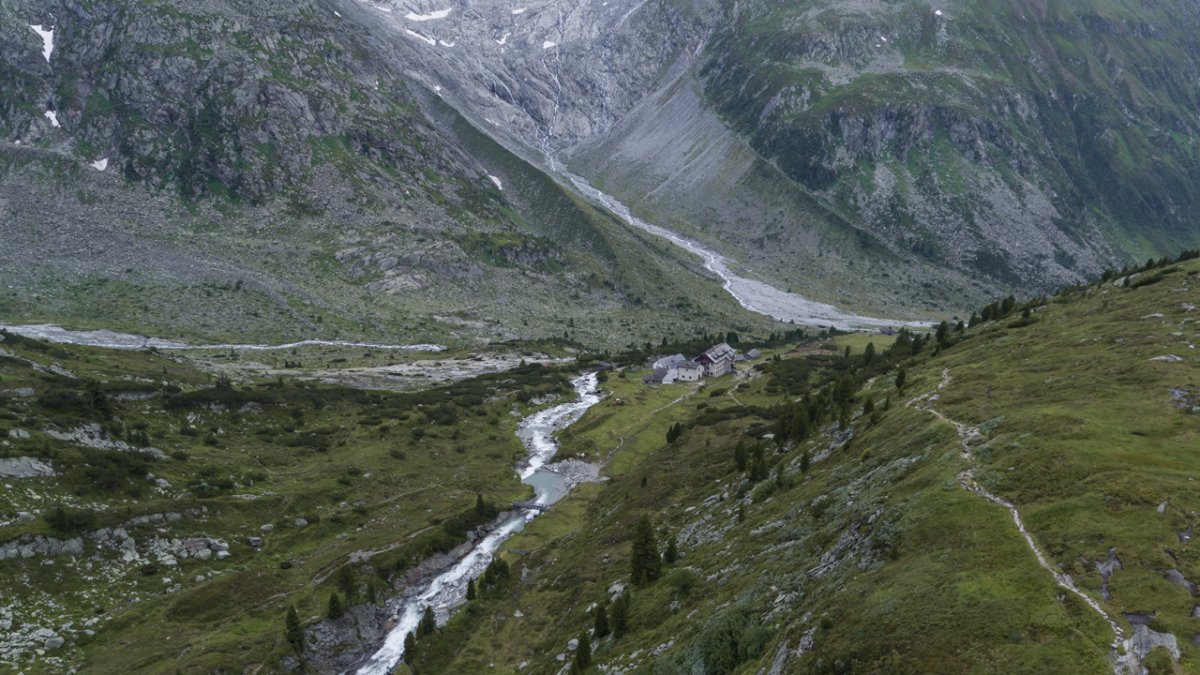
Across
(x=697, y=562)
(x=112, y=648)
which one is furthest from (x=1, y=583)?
(x=697, y=562)

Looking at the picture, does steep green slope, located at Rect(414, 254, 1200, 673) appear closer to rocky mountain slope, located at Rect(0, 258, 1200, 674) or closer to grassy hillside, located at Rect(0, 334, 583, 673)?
rocky mountain slope, located at Rect(0, 258, 1200, 674)

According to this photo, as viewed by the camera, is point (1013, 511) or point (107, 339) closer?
point (1013, 511)

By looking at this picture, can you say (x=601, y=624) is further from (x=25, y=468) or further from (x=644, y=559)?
(x=25, y=468)

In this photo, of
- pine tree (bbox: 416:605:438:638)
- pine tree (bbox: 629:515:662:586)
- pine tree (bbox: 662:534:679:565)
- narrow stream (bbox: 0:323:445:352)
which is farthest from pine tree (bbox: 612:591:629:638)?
narrow stream (bbox: 0:323:445:352)

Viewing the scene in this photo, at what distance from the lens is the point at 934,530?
28.5 metres

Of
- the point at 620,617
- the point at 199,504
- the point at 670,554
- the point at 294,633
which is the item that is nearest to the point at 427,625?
the point at 294,633

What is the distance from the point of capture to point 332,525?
66500 mm

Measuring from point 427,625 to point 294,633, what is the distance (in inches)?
357

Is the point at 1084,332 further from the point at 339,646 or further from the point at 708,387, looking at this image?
the point at 708,387

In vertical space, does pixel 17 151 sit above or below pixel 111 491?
above

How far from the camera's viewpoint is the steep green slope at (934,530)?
22.1 metres

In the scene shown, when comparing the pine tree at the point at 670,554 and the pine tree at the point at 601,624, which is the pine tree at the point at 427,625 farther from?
the pine tree at the point at 670,554

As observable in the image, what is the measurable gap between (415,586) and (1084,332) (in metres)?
57.9

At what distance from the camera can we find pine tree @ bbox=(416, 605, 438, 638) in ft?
167
